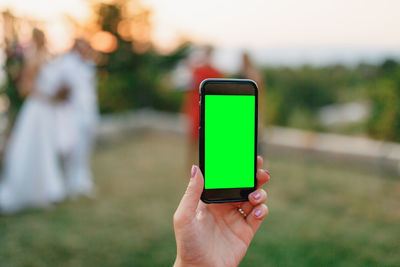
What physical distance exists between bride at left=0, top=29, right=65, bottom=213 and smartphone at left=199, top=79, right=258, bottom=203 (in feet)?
12.3

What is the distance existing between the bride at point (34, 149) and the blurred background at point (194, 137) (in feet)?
0.91

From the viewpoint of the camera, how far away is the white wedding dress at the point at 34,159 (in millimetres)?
4441

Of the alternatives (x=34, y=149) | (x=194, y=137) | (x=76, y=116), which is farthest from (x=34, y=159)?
(x=194, y=137)

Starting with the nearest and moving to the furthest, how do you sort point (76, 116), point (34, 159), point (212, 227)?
point (212, 227) < point (34, 159) < point (76, 116)

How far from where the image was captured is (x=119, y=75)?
10.3 meters

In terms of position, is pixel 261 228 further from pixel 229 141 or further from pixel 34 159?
A: pixel 34 159

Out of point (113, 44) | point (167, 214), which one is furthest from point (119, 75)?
point (167, 214)

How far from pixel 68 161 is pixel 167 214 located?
191cm

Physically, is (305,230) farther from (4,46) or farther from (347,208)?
(4,46)

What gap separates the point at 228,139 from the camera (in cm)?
140

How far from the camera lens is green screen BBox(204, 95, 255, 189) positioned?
4.50 feet

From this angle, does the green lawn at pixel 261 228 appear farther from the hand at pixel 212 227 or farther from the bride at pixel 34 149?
the hand at pixel 212 227

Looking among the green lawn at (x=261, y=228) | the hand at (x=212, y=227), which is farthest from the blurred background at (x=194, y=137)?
the hand at (x=212, y=227)

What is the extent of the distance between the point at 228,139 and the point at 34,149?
3889mm
